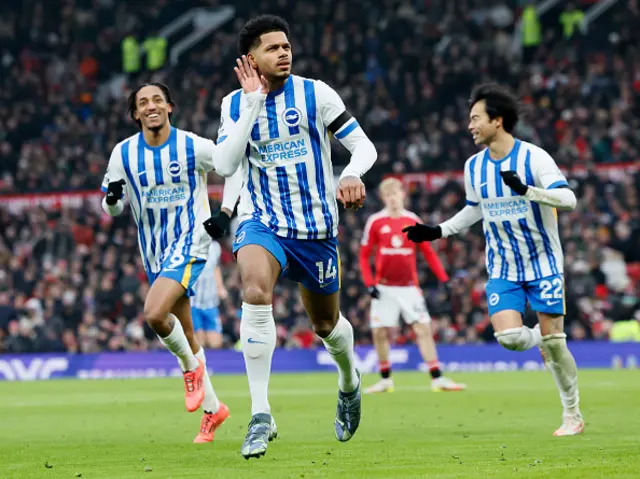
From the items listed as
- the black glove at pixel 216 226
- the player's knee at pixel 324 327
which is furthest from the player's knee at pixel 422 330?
the player's knee at pixel 324 327

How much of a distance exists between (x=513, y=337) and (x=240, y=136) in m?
3.09

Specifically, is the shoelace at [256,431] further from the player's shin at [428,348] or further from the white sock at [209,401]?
the player's shin at [428,348]

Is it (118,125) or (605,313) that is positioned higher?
(118,125)

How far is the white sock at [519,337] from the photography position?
352 inches

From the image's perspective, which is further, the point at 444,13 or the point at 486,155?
the point at 444,13

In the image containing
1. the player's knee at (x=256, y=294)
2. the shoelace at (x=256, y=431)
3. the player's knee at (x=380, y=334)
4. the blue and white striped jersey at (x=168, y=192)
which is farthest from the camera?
the player's knee at (x=380, y=334)

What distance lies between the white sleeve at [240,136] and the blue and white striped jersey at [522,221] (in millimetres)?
2733

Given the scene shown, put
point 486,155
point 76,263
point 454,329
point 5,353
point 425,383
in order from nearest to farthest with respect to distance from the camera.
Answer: point 486,155 < point 425,383 < point 454,329 < point 5,353 < point 76,263

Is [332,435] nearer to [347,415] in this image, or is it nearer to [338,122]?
[347,415]

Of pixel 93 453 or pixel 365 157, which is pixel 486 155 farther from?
pixel 93 453

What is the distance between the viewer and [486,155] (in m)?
9.34

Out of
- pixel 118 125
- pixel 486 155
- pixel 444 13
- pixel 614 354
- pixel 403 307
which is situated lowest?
pixel 614 354

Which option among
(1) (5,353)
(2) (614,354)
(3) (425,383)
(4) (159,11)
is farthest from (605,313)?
(4) (159,11)

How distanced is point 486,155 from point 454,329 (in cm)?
1283
